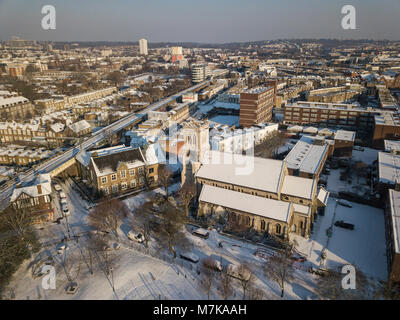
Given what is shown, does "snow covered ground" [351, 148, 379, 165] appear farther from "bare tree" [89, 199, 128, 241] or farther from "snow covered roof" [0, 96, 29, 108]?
"snow covered roof" [0, 96, 29, 108]

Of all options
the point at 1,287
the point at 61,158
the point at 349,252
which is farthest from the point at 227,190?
the point at 61,158

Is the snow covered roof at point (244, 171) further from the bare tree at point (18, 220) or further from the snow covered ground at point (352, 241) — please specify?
the bare tree at point (18, 220)

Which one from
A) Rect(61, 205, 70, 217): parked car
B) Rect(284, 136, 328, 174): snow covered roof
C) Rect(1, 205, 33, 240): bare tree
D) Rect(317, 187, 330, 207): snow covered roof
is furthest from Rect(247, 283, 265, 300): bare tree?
Rect(61, 205, 70, 217): parked car

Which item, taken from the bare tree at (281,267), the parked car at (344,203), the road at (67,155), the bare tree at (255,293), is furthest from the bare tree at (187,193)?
the road at (67,155)

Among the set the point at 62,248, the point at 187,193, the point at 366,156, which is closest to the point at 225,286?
the point at 187,193

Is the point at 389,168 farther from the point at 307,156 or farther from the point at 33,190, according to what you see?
the point at 33,190
